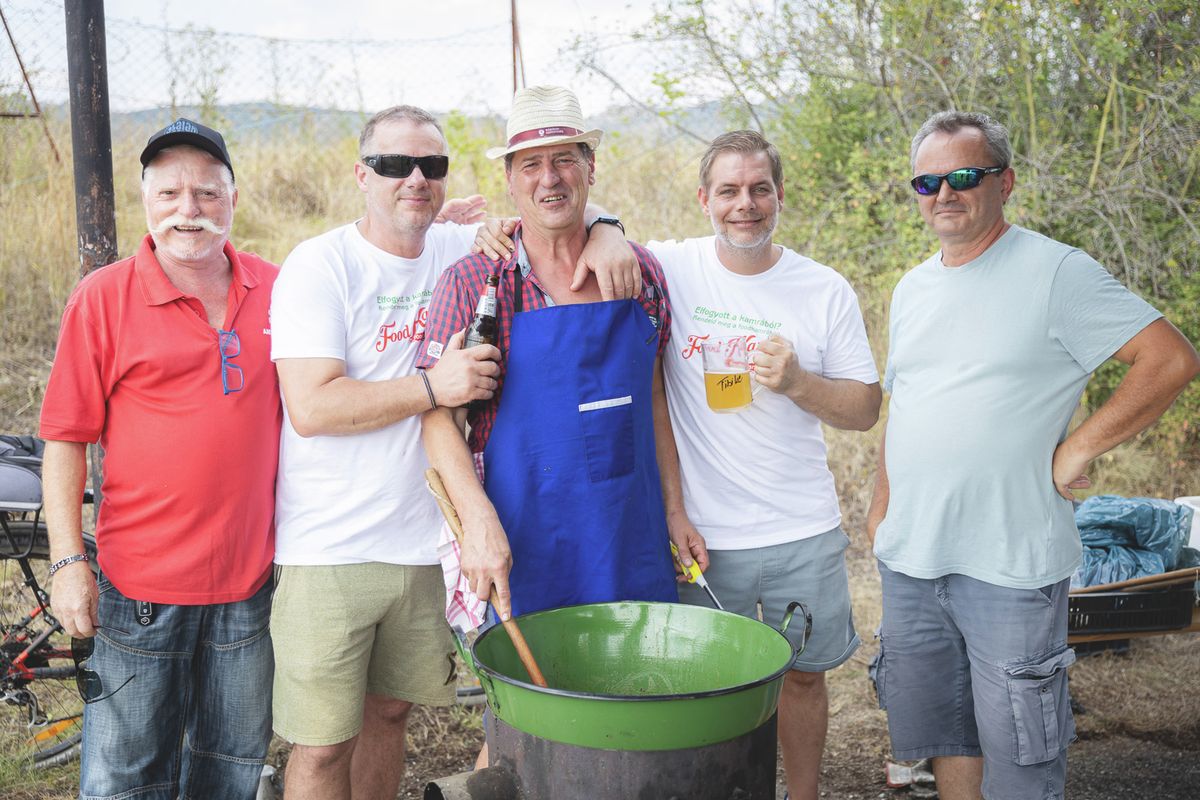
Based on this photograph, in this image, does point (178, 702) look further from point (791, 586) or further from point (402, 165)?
point (791, 586)

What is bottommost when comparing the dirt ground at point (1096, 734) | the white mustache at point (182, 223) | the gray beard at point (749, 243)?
the dirt ground at point (1096, 734)

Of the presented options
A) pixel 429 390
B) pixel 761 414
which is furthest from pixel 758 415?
pixel 429 390

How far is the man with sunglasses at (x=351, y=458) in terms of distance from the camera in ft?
8.89

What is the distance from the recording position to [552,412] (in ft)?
8.82

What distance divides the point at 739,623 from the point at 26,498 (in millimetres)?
2516

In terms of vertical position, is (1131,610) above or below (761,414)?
below

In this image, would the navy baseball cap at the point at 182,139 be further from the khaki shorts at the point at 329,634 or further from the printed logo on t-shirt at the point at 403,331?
the khaki shorts at the point at 329,634

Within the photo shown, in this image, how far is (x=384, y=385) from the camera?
2.68 meters

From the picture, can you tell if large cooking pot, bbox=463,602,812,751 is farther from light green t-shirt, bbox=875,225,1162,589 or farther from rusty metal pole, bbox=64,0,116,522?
rusty metal pole, bbox=64,0,116,522

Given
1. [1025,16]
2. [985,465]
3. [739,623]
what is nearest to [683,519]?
[739,623]

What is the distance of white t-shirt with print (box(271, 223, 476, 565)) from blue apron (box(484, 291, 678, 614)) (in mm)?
286

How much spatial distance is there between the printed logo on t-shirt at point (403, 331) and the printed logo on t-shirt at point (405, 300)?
0.02m

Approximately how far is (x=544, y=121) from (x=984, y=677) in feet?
6.44

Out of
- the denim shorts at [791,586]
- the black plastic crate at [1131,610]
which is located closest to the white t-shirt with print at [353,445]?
the denim shorts at [791,586]
